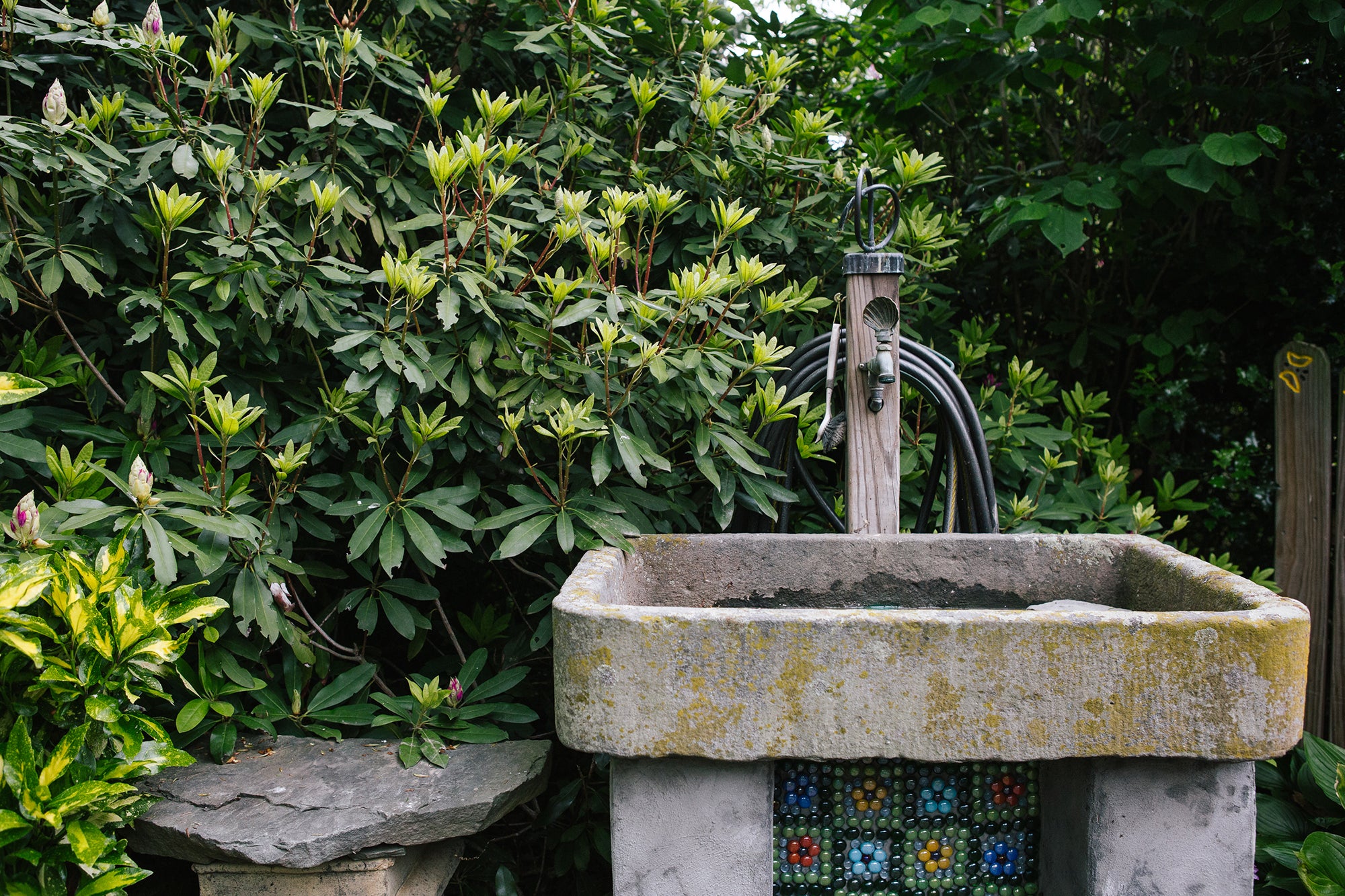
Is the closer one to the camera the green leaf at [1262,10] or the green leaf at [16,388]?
the green leaf at [16,388]

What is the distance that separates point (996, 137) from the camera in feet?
12.5

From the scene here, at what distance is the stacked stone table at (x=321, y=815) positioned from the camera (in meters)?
1.52

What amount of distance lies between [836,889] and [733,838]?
29 cm

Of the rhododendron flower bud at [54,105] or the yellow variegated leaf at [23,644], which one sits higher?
the rhododendron flower bud at [54,105]

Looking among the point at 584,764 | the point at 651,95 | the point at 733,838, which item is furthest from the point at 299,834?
the point at 651,95

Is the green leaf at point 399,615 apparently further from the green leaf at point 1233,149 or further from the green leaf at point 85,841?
the green leaf at point 1233,149

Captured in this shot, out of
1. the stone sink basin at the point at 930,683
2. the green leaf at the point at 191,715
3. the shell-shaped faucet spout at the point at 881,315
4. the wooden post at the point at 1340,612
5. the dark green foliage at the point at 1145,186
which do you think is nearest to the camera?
the stone sink basin at the point at 930,683

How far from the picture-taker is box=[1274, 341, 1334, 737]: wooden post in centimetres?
244

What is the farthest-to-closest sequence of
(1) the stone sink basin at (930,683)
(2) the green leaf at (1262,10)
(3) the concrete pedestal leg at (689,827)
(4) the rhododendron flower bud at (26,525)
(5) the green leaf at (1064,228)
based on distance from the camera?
(5) the green leaf at (1064,228), (2) the green leaf at (1262,10), (4) the rhododendron flower bud at (26,525), (3) the concrete pedestal leg at (689,827), (1) the stone sink basin at (930,683)

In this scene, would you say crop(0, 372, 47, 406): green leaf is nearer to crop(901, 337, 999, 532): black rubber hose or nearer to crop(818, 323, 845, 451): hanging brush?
crop(818, 323, 845, 451): hanging brush

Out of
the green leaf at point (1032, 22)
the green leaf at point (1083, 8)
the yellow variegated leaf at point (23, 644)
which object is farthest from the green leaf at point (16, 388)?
the green leaf at point (1083, 8)

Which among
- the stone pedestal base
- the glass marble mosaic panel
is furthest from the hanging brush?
the stone pedestal base

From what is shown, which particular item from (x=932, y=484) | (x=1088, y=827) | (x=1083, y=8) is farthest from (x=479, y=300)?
(x=1083, y=8)

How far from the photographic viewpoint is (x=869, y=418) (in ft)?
6.61
